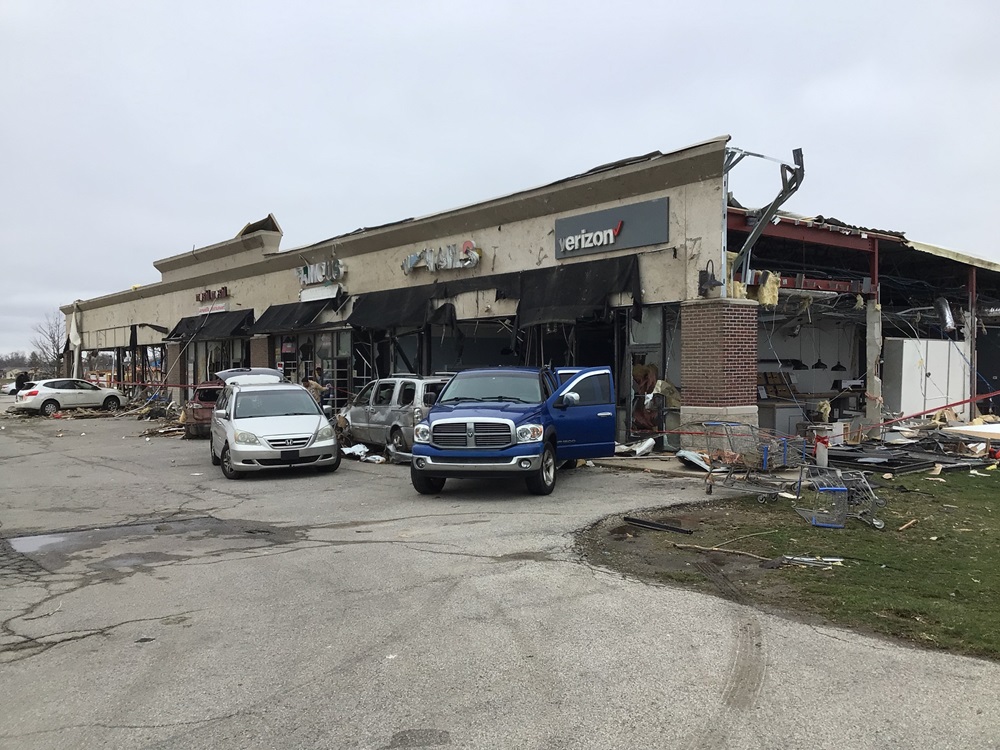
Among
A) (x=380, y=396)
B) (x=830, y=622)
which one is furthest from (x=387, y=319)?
(x=830, y=622)

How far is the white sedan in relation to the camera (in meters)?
33.5

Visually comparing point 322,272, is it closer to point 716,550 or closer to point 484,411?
point 484,411

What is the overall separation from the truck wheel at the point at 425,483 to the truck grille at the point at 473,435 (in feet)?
2.15

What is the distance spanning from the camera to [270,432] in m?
13.8

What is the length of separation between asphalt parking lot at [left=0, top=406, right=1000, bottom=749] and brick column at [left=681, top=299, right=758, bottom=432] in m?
6.96

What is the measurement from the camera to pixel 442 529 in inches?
357

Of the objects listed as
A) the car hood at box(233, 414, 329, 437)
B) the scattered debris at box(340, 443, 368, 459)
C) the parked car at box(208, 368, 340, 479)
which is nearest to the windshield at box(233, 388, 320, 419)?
the parked car at box(208, 368, 340, 479)

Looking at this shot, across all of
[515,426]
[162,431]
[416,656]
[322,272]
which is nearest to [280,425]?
[515,426]

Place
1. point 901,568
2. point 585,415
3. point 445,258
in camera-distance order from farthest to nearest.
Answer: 1. point 445,258
2. point 585,415
3. point 901,568

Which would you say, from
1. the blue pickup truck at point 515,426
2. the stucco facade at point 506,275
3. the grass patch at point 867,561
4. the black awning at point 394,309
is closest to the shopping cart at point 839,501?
the grass patch at point 867,561

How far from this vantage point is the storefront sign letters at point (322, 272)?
26156 millimetres

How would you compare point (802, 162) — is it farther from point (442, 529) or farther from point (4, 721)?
point (4, 721)

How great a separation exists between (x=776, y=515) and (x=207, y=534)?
682cm

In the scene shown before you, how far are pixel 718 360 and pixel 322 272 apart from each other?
16030mm
